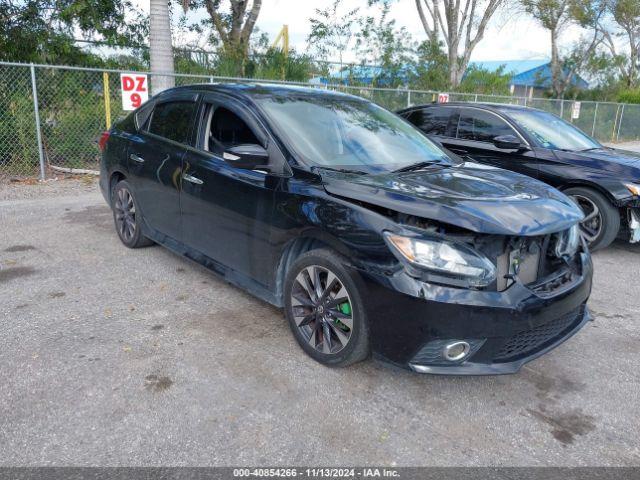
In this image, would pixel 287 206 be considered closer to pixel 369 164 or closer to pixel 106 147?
pixel 369 164

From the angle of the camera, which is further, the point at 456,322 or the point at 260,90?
the point at 260,90

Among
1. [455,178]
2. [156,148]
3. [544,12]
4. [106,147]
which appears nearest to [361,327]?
[455,178]

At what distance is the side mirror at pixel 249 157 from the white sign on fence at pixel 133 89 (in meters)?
6.26

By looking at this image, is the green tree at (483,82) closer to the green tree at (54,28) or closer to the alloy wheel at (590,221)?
the green tree at (54,28)

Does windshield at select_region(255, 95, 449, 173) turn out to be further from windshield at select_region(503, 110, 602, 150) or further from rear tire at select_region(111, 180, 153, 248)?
windshield at select_region(503, 110, 602, 150)

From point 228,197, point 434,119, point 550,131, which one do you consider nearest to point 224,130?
point 228,197

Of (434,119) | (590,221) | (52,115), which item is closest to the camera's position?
(590,221)

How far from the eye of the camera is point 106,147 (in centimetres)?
562

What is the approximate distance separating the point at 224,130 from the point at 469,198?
Answer: 2.02 meters

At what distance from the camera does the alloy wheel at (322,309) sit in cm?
308

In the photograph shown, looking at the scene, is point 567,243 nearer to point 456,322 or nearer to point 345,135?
point 456,322

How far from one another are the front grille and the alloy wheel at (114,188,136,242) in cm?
375

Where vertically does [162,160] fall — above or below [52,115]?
below

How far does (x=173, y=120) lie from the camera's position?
462 centimetres
